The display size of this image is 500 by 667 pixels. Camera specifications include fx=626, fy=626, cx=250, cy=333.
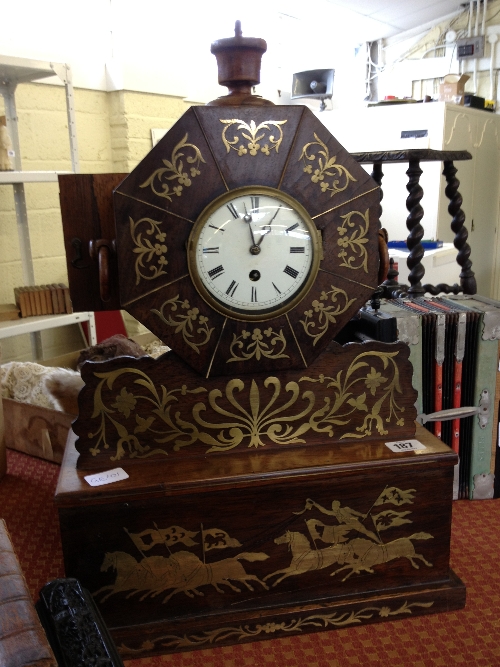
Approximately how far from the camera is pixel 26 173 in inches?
85.4

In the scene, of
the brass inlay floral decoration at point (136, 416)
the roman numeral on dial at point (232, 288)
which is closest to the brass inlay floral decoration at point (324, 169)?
the roman numeral on dial at point (232, 288)

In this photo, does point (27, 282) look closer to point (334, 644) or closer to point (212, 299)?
point (212, 299)

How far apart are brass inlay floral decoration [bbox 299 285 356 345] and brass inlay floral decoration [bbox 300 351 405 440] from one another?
0.26 ft

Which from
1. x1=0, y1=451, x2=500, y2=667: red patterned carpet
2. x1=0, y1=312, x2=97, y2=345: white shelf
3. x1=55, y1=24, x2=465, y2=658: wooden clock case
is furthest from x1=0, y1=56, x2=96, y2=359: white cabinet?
x1=55, y1=24, x2=465, y2=658: wooden clock case

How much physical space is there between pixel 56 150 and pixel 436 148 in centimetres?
221

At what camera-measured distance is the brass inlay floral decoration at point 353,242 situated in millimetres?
1014

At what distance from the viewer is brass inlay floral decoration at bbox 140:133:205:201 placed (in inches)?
36.9

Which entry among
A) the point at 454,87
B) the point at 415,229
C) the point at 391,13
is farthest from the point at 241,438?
the point at 391,13

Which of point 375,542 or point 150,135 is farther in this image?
point 150,135

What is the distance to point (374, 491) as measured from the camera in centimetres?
103

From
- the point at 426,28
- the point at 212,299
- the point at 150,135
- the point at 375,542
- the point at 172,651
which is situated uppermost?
the point at 426,28

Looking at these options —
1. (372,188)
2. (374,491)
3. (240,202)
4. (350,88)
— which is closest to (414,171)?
(372,188)

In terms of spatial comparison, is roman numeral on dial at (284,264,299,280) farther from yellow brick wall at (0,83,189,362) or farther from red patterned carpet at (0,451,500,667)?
yellow brick wall at (0,83,189,362)

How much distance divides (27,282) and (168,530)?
1827 mm
